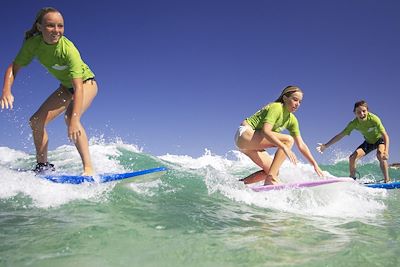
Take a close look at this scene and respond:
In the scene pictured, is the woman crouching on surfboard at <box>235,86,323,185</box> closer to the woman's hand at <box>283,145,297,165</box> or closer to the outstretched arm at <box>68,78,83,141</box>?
the woman's hand at <box>283,145,297,165</box>

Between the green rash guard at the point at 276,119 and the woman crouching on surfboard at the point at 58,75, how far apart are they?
105 inches

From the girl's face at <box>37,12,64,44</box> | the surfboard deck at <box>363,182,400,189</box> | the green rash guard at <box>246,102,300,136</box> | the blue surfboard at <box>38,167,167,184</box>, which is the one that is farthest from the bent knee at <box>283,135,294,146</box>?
the girl's face at <box>37,12,64,44</box>

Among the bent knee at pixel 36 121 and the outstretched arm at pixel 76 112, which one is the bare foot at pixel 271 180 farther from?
the bent knee at pixel 36 121

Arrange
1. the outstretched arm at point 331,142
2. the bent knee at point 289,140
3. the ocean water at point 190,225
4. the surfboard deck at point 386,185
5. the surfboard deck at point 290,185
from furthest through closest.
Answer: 1. the outstretched arm at point 331,142
2. the surfboard deck at point 386,185
3. the bent knee at point 289,140
4. the surfboard deck at point 290,185
5. the ocean water at point 190,225

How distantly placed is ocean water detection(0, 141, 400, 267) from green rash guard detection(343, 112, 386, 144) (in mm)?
3675

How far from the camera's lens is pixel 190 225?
12.5 ft

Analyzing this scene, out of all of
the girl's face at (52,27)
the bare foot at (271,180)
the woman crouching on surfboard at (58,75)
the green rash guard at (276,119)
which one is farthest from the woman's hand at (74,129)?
the bare foot at (271,180)

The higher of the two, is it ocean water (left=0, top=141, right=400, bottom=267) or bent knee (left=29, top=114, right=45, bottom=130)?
bent knee (left=29, top=114, right=45, bottom=130)

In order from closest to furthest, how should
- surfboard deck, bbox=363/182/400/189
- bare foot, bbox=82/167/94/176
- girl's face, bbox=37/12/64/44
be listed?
girl's face, bbox=37/12/64/44 < bare foot, bbox=82/167/94/176 < surfboard deck, bbox=363/182/400/189

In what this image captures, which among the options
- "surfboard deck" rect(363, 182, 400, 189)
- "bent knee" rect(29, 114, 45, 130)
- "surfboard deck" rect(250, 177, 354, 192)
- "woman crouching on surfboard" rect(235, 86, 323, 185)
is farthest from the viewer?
"surfboard deck" rect(363, 182, 400, 189)

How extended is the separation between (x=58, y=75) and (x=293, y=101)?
361 centimetres

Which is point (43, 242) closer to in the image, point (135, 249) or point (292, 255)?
point (135, 249)

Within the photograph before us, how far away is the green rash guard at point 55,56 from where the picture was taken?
5223 mm

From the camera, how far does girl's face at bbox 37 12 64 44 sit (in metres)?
5.00
